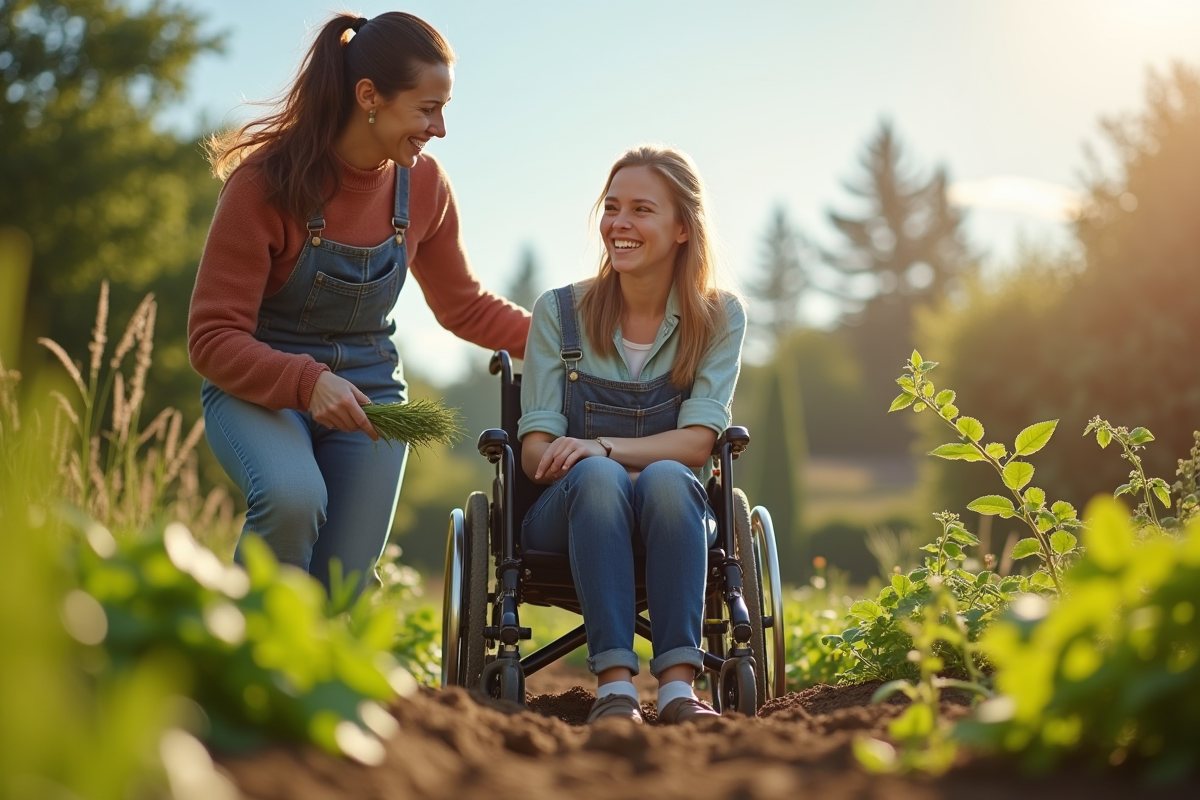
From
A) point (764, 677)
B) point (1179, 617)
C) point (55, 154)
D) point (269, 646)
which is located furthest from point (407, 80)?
point (55, 154)

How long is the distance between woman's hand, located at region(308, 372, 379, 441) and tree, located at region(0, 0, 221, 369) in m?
13.2

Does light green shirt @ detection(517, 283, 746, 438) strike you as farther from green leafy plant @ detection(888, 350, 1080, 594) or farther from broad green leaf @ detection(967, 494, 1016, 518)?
broad green leaf @ detection(967, 494, 1016, 518)

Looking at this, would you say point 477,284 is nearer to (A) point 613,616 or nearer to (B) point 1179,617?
(A) point 613,616

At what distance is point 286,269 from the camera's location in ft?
9.31

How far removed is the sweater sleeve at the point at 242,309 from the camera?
259 centimetres

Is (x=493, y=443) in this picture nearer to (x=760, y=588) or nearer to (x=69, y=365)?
(x=760, y=588)

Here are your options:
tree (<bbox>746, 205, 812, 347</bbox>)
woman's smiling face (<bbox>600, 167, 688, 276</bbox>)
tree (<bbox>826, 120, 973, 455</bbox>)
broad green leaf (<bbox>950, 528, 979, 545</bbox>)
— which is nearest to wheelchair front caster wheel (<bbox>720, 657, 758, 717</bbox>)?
broad green leaf (<bbox>950, 528, 979, 545</bbox>)

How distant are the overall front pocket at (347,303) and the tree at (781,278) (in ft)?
142

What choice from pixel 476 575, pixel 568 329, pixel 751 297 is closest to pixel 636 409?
pixel 568 329

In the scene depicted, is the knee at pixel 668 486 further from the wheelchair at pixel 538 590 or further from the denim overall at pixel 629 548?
the wheelchair at pixel 538 590

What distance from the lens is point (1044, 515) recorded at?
2.38m

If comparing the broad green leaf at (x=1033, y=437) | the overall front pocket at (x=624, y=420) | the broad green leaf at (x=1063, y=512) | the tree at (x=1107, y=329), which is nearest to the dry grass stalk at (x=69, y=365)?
the overall front pocket at (x=624, y=420)

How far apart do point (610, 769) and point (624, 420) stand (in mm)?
1648

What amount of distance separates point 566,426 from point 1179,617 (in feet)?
5.98
